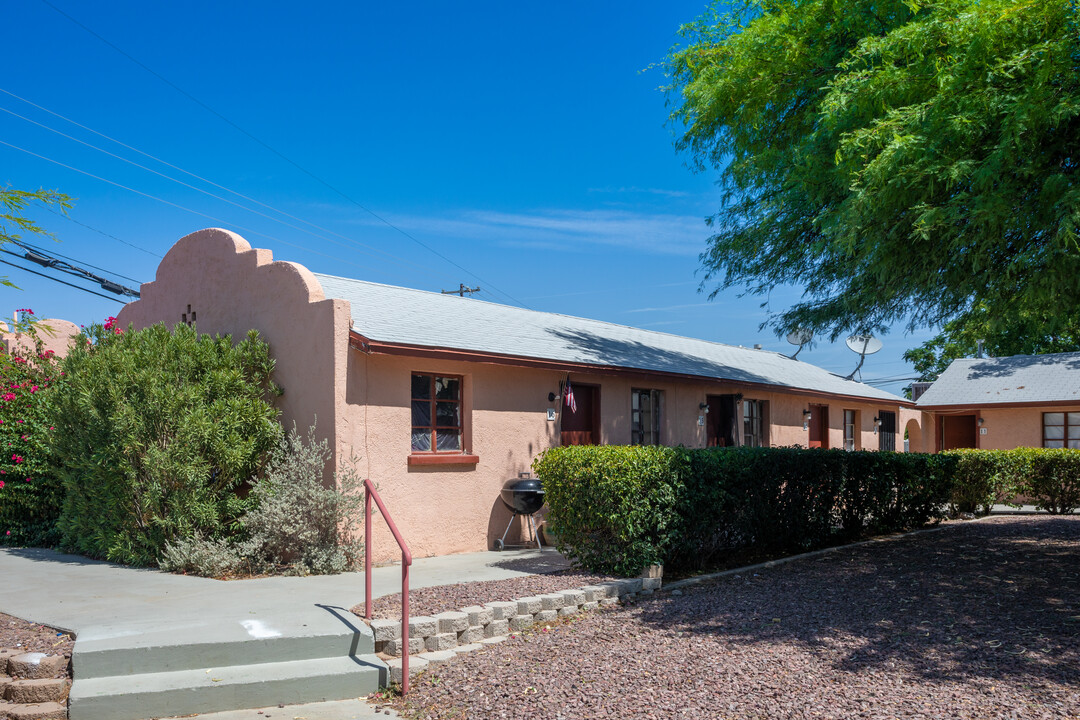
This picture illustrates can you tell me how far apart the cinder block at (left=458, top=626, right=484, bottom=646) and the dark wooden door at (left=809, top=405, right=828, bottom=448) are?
49.4 ft

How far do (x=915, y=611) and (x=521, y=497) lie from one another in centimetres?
521

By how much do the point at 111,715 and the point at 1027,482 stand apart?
60.5ft

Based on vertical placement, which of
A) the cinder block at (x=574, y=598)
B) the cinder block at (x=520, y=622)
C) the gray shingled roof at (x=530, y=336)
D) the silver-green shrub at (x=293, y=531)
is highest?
the gray shingled roof at (x=530, y=336)

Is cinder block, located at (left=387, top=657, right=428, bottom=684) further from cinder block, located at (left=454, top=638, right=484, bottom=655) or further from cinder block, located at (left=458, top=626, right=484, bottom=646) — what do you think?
cinder block, located at (left=458, top=626, right=484, bottom=646)

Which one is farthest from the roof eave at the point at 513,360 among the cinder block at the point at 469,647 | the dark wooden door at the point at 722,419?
the cinder block at the point at 469,647

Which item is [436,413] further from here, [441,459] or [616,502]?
[616,502]

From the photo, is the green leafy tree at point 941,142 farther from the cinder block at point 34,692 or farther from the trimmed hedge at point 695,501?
the cinder block at point 34,692

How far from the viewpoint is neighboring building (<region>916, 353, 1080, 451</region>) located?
878 inches

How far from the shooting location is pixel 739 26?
12.2 metres

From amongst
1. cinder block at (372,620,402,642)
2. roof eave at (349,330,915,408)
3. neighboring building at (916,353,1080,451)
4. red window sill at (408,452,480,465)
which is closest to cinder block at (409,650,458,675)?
cinder block at (372,620,402,642)

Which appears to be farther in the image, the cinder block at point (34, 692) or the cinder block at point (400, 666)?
the cinder block at point (400, 666)

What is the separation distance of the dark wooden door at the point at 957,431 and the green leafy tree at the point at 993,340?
2.71 meters

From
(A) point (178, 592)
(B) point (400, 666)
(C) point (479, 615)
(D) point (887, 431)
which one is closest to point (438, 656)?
(B) point (400, 666)

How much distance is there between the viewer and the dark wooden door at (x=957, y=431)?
87.2ft
